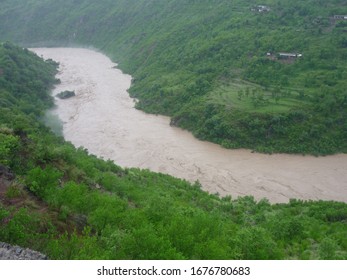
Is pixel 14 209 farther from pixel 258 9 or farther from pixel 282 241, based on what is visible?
pixel 258 9

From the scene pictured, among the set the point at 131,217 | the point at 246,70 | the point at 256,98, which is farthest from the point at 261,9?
the point at 131,217

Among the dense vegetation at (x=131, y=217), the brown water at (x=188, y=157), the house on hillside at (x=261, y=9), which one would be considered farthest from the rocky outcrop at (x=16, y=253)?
the house on hillside at (x=261, y=9)

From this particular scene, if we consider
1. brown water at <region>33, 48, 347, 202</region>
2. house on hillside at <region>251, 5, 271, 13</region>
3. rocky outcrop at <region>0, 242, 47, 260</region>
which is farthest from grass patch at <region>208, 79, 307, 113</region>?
rocky outcrop at <region>0, 242, 47, 260</region>

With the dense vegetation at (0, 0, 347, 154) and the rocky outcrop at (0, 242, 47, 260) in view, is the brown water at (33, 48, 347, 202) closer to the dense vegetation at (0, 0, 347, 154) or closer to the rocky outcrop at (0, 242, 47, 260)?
the dense vegetation at (0, 0, 347, 154)

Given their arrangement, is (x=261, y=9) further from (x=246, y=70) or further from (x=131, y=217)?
(x=131, y=217)

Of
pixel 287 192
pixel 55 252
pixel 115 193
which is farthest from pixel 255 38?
pixel 55 252

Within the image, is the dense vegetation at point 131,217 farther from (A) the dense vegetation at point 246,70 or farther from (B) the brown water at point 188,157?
(A) the dense vegetation at point 246,70
